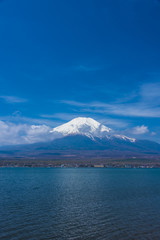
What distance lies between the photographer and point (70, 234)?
2633 centimetres

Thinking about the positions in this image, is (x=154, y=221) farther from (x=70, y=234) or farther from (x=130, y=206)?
(x=70, y=234)

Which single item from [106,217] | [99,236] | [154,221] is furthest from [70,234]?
[154,221]

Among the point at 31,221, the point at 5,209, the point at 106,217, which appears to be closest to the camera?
the point at 31,221

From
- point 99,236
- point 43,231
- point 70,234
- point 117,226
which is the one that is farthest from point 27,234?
point 117,226

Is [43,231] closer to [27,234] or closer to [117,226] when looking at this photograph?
[27,234]

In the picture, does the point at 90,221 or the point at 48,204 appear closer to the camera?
the point at 90,221

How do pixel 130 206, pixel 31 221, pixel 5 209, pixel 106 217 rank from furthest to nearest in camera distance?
pixel 130 206 < pixel 5 209 < pixel 106 217 < pixel 31 221

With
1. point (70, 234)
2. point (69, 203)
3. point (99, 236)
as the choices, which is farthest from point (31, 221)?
point (69, 203)

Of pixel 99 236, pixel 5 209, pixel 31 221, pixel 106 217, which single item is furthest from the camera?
pixel 5 209

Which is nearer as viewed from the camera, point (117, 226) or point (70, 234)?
point (70, 234)

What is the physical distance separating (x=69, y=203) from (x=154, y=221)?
1644 centimetres

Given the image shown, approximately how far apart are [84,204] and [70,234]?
16.4m

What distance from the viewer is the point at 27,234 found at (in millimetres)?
26219

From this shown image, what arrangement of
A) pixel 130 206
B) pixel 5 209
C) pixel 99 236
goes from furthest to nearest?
pixel 130 206
pixel 5 209
pixel 99 236
